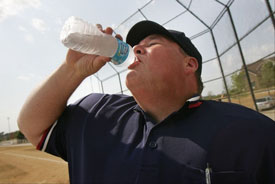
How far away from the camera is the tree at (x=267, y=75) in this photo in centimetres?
524

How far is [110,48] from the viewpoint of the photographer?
63.7 inches

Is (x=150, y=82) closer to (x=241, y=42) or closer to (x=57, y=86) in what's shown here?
(x=57, y=86)

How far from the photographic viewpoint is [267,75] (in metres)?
5.92

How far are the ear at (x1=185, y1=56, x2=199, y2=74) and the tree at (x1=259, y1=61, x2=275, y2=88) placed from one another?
14.9ft

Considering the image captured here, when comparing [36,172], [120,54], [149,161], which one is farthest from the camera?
[36,172]

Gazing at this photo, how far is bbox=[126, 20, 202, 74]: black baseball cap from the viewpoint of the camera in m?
1.50

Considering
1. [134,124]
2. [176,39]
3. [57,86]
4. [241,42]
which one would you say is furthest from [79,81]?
[241,42]

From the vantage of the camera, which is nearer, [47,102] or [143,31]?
[47,102]

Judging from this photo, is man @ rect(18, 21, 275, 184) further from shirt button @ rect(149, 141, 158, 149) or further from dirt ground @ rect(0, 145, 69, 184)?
dirt ground @ rect(0, 145, 69, 184)

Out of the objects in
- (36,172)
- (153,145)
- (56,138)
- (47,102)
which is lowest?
(36,172)

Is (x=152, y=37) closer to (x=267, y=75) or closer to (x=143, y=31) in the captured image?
(x=143, y=31)

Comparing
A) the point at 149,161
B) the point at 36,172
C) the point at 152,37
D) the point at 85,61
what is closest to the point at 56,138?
the point at 85,61

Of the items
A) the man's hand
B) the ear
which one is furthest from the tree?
the man's hand

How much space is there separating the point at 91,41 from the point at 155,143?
3.29ft
